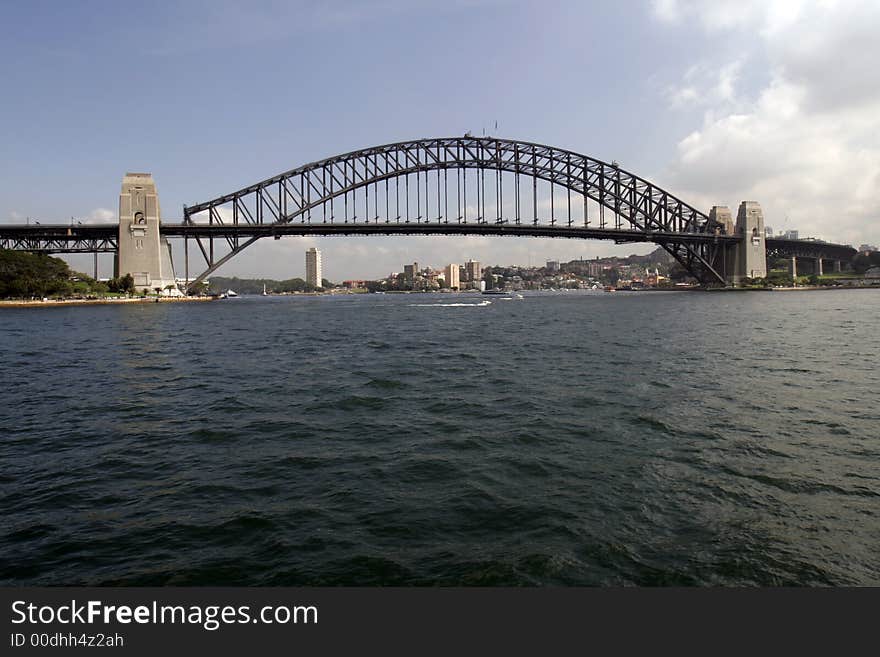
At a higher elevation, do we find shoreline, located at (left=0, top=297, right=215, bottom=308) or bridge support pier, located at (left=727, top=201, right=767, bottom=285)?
bridge support pier, located at (left=727, top=201, right=767, bottom=285)

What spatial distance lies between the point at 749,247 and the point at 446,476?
111 m

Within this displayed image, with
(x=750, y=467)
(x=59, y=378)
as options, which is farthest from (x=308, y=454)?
(x=59, y=378)

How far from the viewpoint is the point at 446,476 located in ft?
23.1

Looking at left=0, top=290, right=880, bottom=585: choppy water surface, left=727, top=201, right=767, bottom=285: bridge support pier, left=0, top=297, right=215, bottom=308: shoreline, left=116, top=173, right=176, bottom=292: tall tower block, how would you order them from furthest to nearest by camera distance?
left=727, top=201, right=767, bottom=285: bridge support pier < left=116, top=173, right=176, bottom=292: tall tower block < left=0, top=297, right=215, bottom=308: shoreline < left=0, top=290, right=880, bottom=585: choppy water surface

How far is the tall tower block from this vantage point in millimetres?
73438

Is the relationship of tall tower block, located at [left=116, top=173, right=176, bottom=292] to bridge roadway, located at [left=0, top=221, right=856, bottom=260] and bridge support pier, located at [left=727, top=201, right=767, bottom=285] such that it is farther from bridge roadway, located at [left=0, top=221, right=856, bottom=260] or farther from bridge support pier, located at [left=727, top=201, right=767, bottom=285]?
bridge support pier, located at [left=727, top=201, right=767, bottom=285]

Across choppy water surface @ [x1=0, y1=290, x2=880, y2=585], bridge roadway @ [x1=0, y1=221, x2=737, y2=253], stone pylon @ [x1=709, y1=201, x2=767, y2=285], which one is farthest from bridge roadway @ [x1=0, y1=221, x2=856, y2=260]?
choppy water surface @ [x1=0, y1=290, x2=880, y2=585]

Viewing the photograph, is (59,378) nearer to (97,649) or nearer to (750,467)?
(97,649)

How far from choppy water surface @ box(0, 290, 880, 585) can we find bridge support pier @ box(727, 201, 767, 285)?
9539 cm

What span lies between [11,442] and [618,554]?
9801mm

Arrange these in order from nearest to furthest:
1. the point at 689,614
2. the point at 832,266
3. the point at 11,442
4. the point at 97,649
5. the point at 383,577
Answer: the point at 97,649 < the point at 689,614 < the point at 383,577 < the point at 11,442 < the point at 832,266

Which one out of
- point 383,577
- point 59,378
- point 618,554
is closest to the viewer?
point 383,577

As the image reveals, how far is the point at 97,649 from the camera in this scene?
11.0ft

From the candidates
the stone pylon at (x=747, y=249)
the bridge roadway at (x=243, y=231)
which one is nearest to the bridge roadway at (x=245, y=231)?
the bridge roadway at (x=243, y=231)
